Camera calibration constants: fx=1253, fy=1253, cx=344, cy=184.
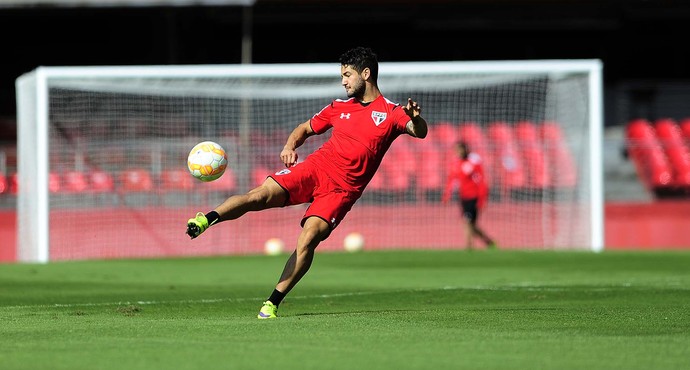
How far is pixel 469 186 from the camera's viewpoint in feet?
75.2

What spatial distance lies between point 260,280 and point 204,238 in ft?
27.1

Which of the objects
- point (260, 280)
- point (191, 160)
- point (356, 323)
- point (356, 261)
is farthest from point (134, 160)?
point (356, 323)

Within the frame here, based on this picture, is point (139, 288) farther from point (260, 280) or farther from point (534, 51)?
point (534, 51)

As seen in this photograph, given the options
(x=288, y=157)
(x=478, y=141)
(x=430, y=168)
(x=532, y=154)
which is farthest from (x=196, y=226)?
(x=478, y=141)

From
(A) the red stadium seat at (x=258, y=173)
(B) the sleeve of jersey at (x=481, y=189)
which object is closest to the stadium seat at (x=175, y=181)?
(A) the red stadium seat at (x=258, y=173)

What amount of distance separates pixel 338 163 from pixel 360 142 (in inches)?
10.3

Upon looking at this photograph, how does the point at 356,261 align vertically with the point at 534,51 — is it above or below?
below

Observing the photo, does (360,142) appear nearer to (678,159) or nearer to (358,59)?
(358,59)

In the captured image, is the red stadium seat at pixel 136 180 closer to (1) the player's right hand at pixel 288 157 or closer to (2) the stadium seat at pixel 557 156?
(2) the stadium seat at pixel 557 156

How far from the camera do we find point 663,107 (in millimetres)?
33438

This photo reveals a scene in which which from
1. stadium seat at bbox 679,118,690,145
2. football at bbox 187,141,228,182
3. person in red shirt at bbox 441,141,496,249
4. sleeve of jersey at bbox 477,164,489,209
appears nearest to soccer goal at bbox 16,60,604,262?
person in red shirt at bbox 441,141,496,249

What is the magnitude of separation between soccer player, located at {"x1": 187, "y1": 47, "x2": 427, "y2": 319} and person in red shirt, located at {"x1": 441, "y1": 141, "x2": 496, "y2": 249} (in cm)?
1251

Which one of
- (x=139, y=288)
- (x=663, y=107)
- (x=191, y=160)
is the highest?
(x=663, y=107)

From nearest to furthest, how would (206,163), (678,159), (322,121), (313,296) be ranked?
1. (206,163)
2. (322,121)
3. (313,296)
4. (678,159)
